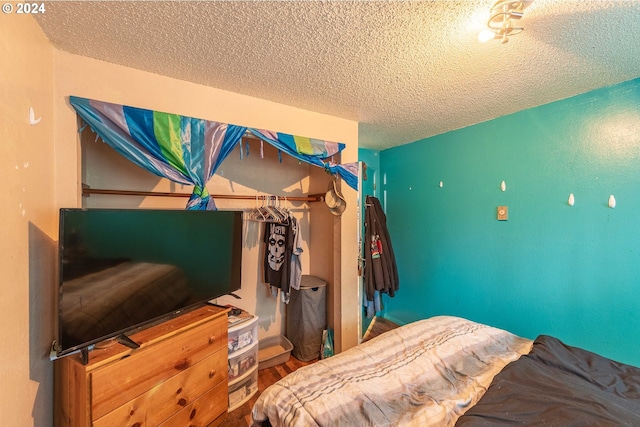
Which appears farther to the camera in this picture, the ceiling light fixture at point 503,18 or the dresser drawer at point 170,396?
the dresser drawer at point 170,396

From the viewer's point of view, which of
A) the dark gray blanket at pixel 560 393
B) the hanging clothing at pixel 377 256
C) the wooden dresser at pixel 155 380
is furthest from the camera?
the hanging clothing at pixel 377 256

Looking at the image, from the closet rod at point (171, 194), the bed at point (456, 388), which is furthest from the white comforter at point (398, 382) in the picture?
the closet rod at point (171, 194)

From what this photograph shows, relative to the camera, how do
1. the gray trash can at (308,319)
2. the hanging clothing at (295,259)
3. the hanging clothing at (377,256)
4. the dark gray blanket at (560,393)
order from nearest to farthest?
the dark gray blanket at (560,393)
the hanging clothing at (295,259)
the gray trash can at (308,319)
the hanging clothing at (377,256)

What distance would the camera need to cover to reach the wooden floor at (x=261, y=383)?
1.54 metres

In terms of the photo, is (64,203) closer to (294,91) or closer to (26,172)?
(26,172)

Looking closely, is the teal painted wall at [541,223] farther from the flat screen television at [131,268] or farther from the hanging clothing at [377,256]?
the flat screen television at [131,268]

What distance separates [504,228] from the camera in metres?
2.06

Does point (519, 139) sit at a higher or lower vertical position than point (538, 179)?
higher

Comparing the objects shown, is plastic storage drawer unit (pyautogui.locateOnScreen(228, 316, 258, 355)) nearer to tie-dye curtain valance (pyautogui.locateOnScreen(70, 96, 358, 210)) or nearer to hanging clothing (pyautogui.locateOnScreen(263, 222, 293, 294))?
hanging clothing (pyautogui.locateOnScreen(263, 222, 293, 294))

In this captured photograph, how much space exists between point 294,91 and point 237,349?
181 centimetres

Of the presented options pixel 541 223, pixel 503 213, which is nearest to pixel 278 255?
pixel 503 213

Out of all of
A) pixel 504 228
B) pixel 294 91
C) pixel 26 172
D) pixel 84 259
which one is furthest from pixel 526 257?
pixel 26 172

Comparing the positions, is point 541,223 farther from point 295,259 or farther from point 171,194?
point 171,194

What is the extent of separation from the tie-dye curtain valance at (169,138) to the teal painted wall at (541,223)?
5.98 ft
